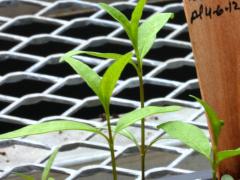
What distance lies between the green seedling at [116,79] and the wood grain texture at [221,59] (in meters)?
0.03

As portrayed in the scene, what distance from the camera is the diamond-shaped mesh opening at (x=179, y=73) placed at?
1387 mm

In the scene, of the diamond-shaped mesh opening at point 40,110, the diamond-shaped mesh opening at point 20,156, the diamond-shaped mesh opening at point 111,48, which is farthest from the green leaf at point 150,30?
the diamond-shaped mesh opening at point 40,110

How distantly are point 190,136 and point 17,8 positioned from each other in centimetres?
89

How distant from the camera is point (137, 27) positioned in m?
0.60

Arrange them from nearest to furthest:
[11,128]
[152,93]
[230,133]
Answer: [230,133] → [11,128] → [152,93]

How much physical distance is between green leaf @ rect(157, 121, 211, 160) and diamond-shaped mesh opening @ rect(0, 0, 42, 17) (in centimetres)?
83

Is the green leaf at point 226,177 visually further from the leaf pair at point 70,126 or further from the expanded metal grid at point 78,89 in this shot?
the expanded metal grid at point 78,89

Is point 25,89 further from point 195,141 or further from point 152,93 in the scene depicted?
point 195,141

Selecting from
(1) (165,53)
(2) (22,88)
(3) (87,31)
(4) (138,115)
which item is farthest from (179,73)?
(4) (138,115)

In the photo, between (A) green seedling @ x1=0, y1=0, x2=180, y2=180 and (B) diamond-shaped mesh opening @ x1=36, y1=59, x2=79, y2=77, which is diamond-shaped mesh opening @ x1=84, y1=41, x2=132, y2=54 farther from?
(A) green seedling @ x1=0, y1=0, x2=180, y2=180

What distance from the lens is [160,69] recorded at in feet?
3.94

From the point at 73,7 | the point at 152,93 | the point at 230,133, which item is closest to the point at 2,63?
the point at 73,7

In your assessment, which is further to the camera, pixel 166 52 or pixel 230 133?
pixel 166 52

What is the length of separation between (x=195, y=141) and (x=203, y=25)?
0.39 feet
